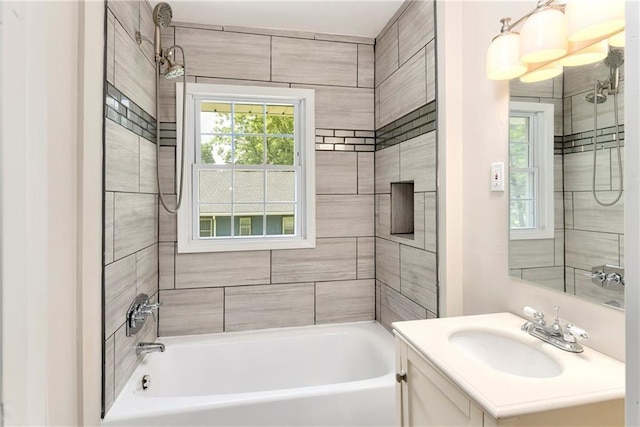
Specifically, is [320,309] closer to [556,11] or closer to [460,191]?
[460,191]

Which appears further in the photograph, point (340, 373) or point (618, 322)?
point (340, 373)

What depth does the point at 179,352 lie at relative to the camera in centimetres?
220

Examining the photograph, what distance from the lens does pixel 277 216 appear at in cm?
260

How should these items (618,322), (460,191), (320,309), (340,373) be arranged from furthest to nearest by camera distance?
(320,309)
(340,373)
(460,191)
(618,322)

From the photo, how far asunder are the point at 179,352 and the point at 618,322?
222 cm

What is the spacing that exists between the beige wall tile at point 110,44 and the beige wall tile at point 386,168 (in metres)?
1.63

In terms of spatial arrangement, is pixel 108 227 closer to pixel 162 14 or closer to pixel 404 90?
pixel 162 14

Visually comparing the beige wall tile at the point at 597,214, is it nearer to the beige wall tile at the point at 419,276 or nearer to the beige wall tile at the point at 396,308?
the beige wall tile at the point at 419,276

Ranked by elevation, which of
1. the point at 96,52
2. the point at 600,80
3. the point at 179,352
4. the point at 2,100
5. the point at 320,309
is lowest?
the point at 179,352

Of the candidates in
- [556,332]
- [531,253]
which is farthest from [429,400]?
[531,253]

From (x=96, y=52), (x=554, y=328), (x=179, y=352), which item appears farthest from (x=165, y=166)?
(x=554, y=328)

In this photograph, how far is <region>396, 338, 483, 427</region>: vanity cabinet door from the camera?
93 centimetres

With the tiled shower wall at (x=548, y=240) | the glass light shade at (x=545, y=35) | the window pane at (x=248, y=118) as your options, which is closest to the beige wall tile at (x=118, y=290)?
the window pane at (x=248, y=118)

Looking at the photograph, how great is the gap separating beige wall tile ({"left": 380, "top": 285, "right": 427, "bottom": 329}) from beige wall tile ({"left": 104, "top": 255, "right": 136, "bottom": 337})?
159 cm
